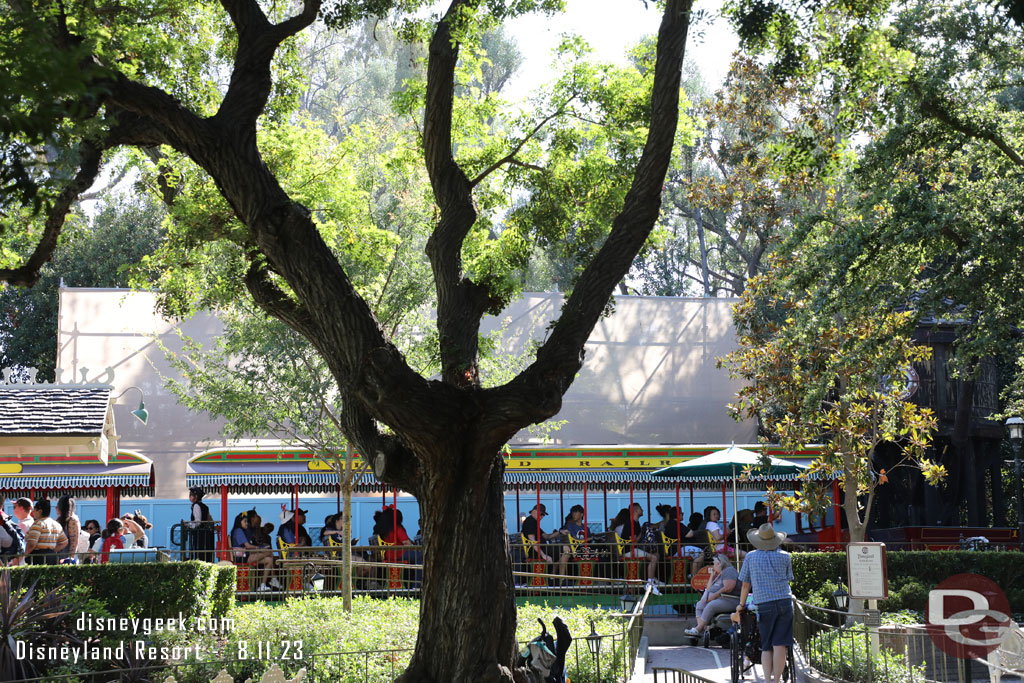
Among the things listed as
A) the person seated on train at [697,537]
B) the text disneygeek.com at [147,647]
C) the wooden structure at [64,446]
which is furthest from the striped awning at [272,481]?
the person seated on train at [697,537]

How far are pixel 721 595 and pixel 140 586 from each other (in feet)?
26.6

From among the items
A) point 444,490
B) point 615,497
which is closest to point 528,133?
point 444,490

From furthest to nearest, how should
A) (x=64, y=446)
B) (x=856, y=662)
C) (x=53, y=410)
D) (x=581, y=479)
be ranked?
1. (x=581, y=479)
2. (x=53, y=410)
3. (x=64, y=446)
4. (x=856, y=662)

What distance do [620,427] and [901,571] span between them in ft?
48.2

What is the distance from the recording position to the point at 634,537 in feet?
64.3

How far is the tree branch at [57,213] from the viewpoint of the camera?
27.9 ft

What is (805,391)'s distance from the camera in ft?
65.4

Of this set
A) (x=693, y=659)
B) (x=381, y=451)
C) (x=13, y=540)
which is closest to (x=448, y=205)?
(x=381, y=451)

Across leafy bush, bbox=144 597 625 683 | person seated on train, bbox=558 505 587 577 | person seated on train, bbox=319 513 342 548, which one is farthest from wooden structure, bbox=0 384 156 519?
person seated on train, bbox=558 505 587 577

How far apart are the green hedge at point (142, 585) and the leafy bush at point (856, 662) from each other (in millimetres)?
8233

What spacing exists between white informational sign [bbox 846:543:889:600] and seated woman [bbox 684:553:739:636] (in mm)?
2952

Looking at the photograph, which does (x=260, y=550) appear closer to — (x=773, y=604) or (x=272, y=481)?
(x=272, y=481)

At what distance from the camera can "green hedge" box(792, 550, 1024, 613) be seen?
1630cm

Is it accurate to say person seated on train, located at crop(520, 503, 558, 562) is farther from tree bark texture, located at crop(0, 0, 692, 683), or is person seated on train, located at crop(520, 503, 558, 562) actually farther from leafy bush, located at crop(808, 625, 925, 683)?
tree bark texture, located at crop(0, 0, 692, 683)
